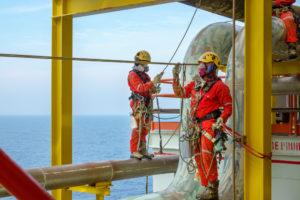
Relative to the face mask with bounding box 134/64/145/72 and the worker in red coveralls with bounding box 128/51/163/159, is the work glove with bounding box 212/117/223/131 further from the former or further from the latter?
the face mask with bounding box 134/64/145/72

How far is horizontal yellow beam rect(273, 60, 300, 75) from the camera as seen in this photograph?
10060 millimetres

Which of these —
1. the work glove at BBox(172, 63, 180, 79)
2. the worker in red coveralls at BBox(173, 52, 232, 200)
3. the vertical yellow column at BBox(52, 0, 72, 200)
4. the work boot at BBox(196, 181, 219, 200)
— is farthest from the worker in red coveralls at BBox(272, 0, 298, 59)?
the vertical yellow column at BBox(52, 0, 72, 200)

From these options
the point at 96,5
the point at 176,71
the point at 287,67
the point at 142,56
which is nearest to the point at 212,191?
the point at 176,71

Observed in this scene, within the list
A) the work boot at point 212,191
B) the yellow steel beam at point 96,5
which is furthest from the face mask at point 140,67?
the work boot at point 212,191

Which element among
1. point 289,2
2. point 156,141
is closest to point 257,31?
point 289,2

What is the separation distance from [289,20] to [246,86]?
2233 millimetres

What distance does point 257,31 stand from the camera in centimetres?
547

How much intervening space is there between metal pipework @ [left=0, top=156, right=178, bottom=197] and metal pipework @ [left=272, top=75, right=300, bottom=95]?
2743mm

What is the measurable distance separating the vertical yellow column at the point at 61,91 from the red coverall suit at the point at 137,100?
0.93 metres

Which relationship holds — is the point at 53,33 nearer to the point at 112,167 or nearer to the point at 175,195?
the point at 112,167

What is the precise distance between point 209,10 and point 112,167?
4574 mm

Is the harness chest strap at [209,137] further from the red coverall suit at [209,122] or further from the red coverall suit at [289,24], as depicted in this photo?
the red coverall suit at [289,24]

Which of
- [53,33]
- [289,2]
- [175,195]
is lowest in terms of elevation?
[175,195]

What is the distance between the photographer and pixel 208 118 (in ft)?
20.2
